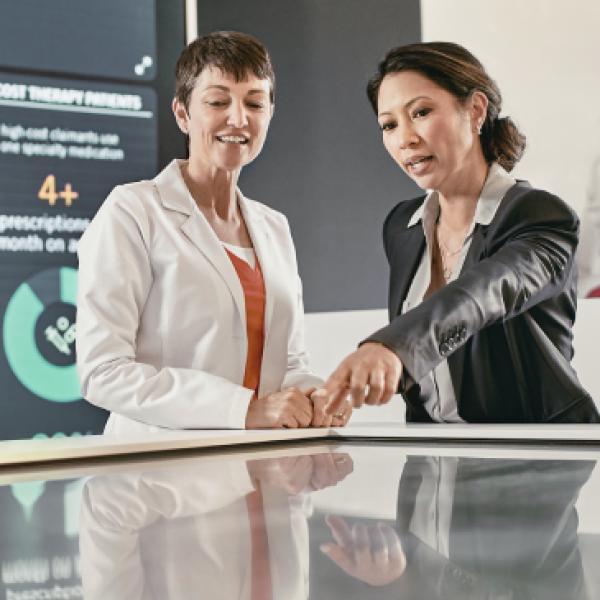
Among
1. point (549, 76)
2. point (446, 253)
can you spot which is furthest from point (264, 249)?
point (549, 76)

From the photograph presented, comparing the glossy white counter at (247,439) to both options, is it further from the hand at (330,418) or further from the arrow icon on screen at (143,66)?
the arrow icon on screen at (143,66)

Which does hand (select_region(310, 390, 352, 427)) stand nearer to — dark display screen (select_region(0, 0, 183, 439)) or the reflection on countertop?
the reflection on countertop

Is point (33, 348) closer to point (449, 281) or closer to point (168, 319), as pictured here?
point (168, 319)

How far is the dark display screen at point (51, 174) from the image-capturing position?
341 cm

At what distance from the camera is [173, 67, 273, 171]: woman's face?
69.9 inches

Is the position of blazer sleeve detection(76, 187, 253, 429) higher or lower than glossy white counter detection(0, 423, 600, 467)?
higher

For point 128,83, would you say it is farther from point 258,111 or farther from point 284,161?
point 258,111

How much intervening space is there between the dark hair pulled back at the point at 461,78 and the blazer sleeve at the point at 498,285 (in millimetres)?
329

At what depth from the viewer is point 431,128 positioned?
1.82 meters

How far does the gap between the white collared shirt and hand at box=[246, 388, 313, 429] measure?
369mm

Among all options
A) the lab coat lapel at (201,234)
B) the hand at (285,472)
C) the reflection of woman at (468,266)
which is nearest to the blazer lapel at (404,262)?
the reflection of woman at (468,266)

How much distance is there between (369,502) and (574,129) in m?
2.77

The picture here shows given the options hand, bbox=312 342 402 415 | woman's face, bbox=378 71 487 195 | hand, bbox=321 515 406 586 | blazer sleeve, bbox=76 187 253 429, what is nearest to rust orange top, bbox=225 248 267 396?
blazer sleeve, bbox=76 187 253 429

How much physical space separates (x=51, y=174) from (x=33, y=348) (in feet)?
2.62
